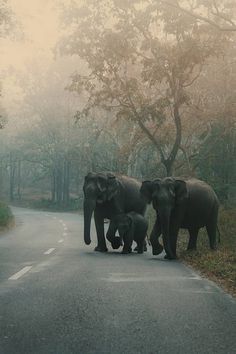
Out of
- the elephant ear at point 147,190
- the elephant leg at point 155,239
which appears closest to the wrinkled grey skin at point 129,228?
the elephant leg at point 155,239

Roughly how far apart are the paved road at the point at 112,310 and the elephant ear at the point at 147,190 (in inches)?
116

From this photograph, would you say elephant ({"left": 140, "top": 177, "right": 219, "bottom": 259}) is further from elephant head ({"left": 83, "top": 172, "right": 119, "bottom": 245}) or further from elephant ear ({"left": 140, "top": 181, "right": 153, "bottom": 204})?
elephant head ({"left": 83, "top": 172, "right": 119, "bottom": 245})

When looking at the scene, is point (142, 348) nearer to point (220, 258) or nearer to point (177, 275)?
point (177, 275)

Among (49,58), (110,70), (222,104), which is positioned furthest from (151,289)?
(49,58)

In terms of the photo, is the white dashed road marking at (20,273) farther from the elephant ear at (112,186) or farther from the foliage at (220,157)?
the foliage at (220,157)

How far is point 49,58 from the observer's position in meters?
56.4

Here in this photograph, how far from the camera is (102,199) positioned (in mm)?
15656

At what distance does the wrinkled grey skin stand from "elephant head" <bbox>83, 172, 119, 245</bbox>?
0.61 metres

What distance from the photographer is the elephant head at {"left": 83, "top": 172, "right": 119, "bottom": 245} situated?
51.2 ft

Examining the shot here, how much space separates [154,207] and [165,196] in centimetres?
59

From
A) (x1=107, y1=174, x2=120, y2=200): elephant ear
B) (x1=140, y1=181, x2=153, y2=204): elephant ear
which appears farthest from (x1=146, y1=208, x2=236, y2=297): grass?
(x1=107, y1=174, x2=120, y2=200): elephant ear

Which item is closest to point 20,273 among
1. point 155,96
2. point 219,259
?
point 219,259

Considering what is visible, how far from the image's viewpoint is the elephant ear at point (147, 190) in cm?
1491

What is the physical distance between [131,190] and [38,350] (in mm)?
11980
